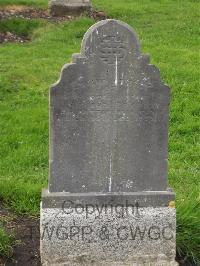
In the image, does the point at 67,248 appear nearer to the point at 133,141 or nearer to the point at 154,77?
the point at 133,141

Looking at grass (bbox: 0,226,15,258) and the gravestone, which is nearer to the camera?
the gravestone

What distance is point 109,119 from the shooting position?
5129 millimetres

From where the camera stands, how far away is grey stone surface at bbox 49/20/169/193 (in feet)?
16.4

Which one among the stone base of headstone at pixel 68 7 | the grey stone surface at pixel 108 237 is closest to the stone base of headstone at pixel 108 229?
the grey stone surface at pixel 108 237

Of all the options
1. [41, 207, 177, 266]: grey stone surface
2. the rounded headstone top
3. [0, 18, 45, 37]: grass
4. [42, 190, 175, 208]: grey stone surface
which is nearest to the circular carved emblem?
the rounded headstone top

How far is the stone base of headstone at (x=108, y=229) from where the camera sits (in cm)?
517

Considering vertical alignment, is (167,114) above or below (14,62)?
above

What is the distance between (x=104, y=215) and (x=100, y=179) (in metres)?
0.30

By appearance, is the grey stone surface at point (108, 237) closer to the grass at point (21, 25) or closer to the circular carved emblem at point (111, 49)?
the circular carved emblem at point (111, 49)

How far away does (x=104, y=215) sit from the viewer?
5.22 metres

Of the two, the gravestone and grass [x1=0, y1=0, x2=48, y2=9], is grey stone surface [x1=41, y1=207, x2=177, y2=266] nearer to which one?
the gravestone

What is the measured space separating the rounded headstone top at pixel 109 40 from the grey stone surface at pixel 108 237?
1.32 metres

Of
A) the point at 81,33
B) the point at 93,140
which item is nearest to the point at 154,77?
the point at 93,140

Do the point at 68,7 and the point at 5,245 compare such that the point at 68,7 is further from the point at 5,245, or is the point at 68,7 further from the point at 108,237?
the point at 108,237
